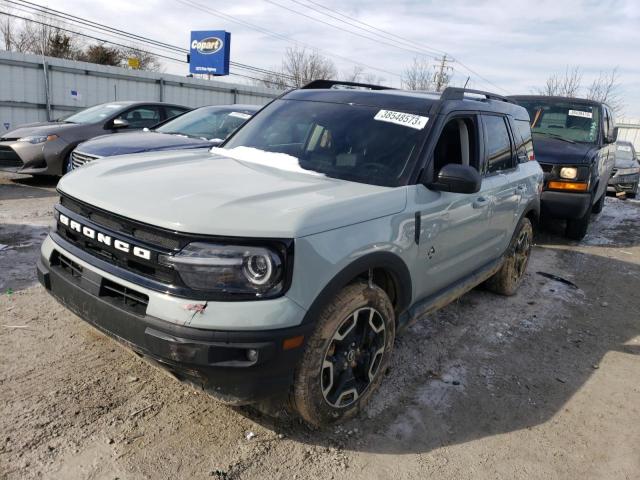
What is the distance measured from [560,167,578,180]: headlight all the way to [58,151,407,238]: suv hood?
524 centimetres

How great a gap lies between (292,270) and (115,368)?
1.62 meters

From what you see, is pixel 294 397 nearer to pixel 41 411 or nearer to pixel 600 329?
pixel 41 411

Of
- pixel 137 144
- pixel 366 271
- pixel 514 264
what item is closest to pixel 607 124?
pixel 514 264

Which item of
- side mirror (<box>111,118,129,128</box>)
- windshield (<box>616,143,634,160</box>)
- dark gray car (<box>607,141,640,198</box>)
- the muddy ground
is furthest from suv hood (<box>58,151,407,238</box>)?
windshield (<box>616,143,634,160</box>)

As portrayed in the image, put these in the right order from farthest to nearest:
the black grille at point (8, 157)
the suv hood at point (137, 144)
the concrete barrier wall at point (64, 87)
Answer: the concrete barrier wall at point (64, 87) → the black grille at point (8, 157) → the suv hood at point (137, 144)

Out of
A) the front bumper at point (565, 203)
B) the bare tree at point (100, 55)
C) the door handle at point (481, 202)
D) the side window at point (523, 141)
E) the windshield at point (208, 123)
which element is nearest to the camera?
the door handle at point (481, 202)

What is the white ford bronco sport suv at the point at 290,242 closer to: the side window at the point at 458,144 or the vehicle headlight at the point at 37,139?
the side window at the point at 458,144

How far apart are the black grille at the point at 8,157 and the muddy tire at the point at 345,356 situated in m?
7.62

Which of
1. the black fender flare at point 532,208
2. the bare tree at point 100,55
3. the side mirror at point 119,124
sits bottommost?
the black fender flare at point 532,208

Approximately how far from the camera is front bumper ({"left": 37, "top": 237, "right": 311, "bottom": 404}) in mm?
2189

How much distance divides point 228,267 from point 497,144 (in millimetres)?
2973

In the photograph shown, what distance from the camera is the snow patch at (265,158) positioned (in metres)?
3.35

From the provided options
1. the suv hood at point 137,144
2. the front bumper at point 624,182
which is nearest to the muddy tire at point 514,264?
the suv hood at point 137,144

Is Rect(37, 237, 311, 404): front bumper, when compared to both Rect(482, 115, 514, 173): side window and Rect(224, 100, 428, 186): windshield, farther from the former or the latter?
Rect(482, 115, 514, 173): side window
